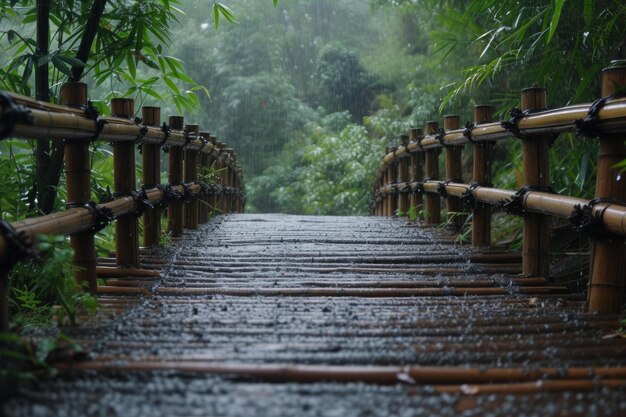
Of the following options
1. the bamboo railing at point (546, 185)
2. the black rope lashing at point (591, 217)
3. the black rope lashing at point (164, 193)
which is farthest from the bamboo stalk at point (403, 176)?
the black rope lashing at point (591, 217)

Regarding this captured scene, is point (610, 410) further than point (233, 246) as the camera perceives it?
No

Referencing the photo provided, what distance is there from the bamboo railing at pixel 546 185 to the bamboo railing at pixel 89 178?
5.07ft

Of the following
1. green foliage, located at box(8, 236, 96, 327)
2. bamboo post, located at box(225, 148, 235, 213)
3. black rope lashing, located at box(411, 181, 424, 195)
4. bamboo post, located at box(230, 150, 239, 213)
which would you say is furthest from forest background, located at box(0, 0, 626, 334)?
bamboo post, located at box(230, 150, 239, 213)

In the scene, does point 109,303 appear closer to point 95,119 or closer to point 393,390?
point 95,119

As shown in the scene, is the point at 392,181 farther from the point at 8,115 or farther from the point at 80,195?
the point at 8,115

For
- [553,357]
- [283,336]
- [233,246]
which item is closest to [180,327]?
[283,336]

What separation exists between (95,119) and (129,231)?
68 cm

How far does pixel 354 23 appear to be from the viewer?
2038 centimetres

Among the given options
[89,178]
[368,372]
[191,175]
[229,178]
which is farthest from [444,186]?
[229,178]

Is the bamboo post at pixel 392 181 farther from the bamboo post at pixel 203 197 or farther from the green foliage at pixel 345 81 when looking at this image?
the green foliage at pixel 345 81

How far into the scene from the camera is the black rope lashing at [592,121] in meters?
2.14

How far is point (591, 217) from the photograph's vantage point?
2.18m

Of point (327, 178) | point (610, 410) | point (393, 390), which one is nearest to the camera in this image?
point (610, 410)

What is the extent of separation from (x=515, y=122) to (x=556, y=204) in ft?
1.65
